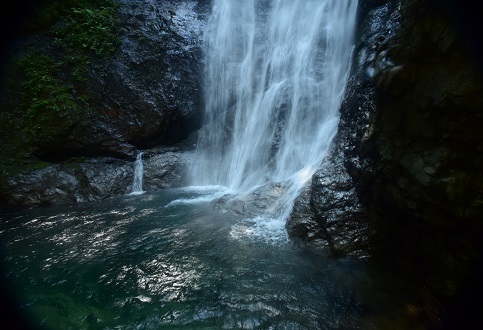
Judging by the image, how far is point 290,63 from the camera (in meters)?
11.6

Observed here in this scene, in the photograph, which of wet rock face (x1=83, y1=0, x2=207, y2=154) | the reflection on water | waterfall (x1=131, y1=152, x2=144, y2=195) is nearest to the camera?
the reflection on water

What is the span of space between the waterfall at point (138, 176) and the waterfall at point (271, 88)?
2.18 m

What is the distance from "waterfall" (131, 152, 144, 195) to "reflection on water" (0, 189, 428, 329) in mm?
3290

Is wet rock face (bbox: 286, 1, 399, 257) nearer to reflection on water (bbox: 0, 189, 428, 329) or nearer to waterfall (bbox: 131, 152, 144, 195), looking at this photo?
reflection on water (bbox: 0, 189, 428, 329)

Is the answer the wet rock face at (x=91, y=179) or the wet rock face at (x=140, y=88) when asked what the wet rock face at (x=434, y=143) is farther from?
the wet rock face at (x=140, y=88)

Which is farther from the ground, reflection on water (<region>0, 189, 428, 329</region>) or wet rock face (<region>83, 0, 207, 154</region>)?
wet rock face (<region>83, 0, 207, 154</region>)

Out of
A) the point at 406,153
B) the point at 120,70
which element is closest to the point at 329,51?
the point at 406,153

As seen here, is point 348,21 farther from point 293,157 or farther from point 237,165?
point 237,165

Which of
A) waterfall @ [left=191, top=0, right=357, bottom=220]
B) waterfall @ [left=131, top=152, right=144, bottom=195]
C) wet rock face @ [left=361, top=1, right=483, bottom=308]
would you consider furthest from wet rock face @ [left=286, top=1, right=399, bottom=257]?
waterfall @ [left=131, top=152, right=144, bottom=195]

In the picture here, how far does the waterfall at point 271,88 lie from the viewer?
375 inches

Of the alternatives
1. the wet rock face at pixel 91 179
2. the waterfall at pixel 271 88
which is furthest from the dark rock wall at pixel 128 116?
the waterfall at pixel 271 88

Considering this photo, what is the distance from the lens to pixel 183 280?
14.6 ft

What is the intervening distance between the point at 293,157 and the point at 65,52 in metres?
10.5

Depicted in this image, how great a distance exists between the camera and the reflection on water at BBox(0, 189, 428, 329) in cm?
362
